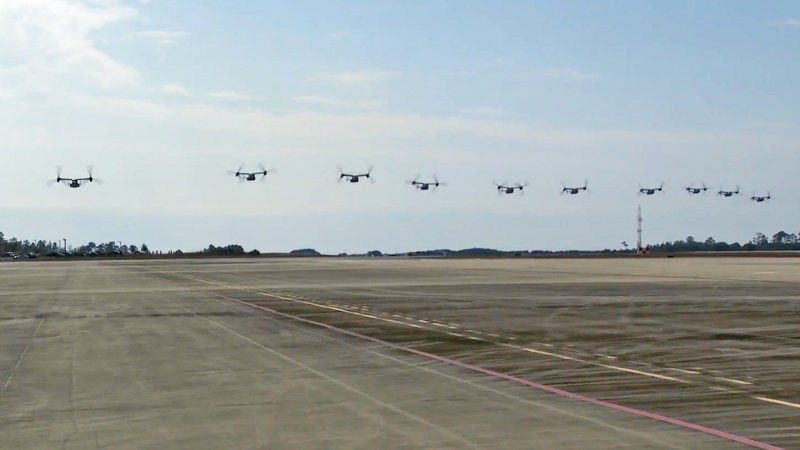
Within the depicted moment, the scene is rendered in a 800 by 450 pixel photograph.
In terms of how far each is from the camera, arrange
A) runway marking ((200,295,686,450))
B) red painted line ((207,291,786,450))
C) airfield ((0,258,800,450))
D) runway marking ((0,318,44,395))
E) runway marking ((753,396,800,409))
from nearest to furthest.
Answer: red painted line ((207,291,786,450)) < runway marking ((200,295,686,450)) < airfield ((0,258,800,450)) < runway marking ((753,396,800,409)) < runway marking ((0,318,44,395))

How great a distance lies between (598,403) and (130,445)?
709cm

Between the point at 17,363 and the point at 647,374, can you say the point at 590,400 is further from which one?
the point at 17,363

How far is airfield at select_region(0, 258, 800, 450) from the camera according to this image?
13461 mm

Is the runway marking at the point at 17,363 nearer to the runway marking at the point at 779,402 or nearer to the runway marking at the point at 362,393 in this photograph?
the runway marking at the point at 362,393

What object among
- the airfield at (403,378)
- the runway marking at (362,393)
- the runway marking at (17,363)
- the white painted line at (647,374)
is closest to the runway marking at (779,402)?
the airfield at (403,378)

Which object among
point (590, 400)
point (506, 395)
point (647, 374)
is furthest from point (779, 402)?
point (506, 395)

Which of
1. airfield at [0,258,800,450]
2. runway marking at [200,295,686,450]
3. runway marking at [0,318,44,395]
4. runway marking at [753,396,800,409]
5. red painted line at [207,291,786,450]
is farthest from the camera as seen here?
runway marking at [0,318,44,395]

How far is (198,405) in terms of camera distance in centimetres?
1595

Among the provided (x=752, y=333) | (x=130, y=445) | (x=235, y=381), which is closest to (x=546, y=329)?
(x=752, y=333)

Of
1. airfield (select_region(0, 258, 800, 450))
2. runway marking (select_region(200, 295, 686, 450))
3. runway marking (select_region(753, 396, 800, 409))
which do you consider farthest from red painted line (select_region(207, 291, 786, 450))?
runway marking (select_region(753, 396, 800, 409))

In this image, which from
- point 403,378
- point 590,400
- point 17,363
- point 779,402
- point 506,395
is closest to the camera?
point 779,402

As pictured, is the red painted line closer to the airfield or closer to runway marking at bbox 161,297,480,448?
the airfield

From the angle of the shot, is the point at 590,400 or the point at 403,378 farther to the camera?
the point at 403,378

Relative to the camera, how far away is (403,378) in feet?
62.4
